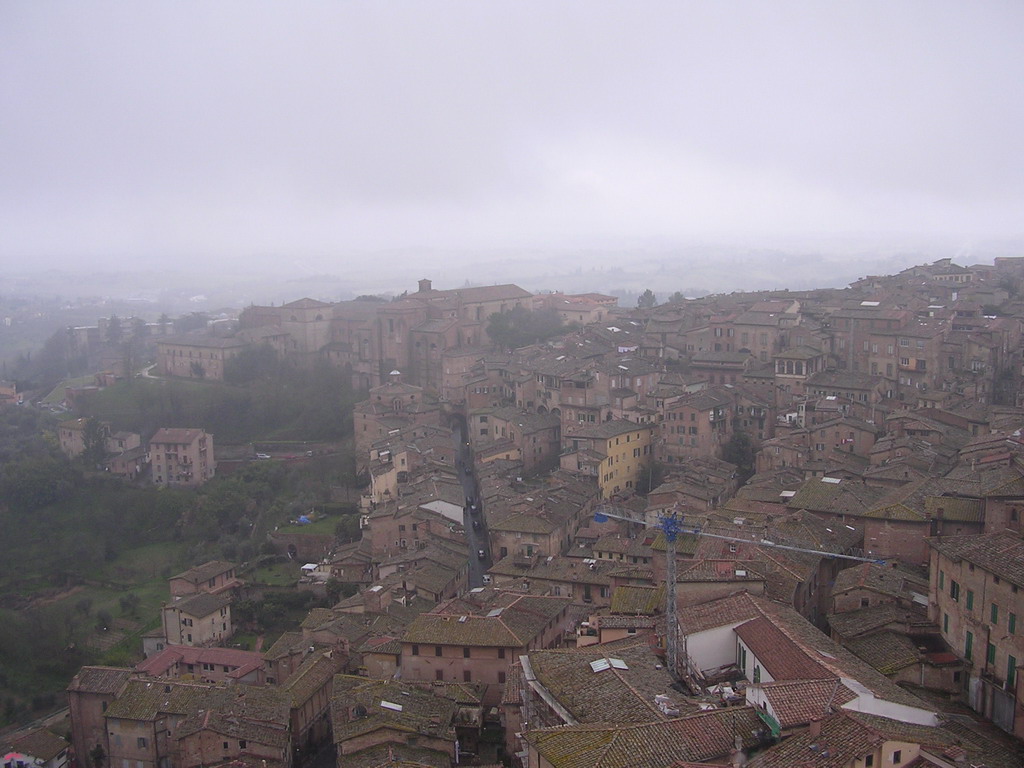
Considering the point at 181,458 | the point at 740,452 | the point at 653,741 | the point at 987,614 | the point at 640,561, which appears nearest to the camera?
the point at 653,741

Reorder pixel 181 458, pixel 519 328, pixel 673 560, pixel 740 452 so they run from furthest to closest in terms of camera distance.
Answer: pixel 519 328, pixel 181 458, pixel 740 452, pixel 673 560

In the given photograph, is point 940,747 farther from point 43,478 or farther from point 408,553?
point 43,478

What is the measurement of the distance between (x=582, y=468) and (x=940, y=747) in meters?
13.7

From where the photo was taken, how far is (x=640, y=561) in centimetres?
1627

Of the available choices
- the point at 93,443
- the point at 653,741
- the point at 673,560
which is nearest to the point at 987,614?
the point at 673,560

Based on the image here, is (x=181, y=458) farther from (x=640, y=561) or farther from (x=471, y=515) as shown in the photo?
(x=640, y=561)

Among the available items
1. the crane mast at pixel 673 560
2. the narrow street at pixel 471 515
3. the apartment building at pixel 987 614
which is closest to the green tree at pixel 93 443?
the narrow street at pixel 471 515

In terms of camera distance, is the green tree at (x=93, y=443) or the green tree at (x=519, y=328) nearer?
the green tree at (x=93, y=443)

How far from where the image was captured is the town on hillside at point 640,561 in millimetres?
8875

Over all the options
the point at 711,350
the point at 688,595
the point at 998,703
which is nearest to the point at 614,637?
the point at 688,595

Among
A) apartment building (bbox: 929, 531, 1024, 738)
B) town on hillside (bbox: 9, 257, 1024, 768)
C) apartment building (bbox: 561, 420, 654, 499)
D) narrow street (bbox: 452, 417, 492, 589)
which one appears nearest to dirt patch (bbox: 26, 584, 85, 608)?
town on hillside (bbox: 9, 257, 1024, 768)

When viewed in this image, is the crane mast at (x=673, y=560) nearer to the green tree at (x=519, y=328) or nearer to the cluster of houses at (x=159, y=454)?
the cluster of houses at (x=159, y=454)

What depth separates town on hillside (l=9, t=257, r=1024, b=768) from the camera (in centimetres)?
888

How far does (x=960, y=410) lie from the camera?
2034cm
